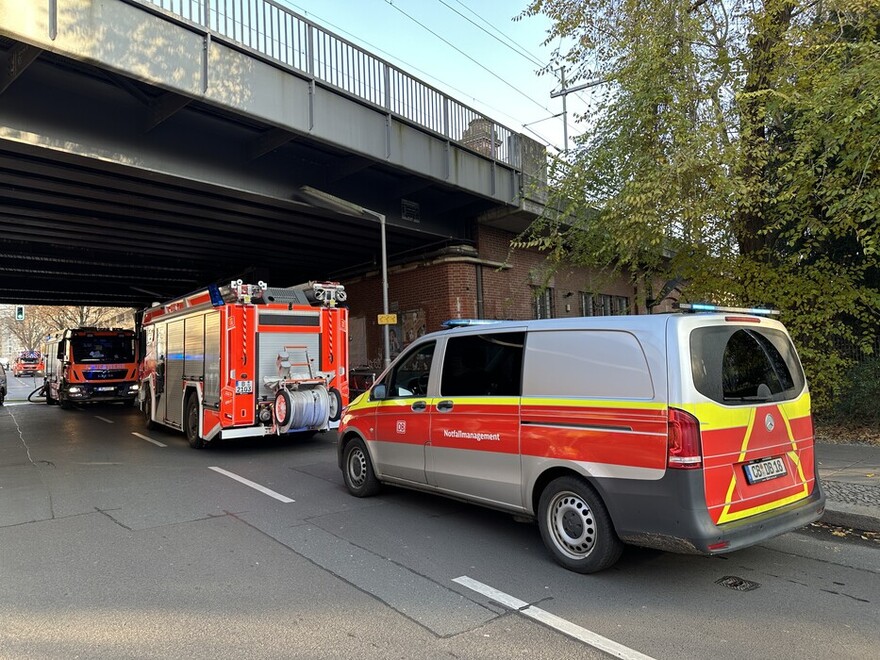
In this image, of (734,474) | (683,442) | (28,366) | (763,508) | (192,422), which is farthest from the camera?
(28,366)

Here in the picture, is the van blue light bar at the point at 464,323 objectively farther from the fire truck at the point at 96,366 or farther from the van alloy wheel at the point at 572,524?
the fire truck at the point at 96,366

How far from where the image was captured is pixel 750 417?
4195mm

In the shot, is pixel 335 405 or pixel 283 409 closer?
pixel 283 409

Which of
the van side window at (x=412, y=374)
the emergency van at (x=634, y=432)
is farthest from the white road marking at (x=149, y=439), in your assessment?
the emergency van at (x=634, y=432)

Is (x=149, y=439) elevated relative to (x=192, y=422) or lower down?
lower down

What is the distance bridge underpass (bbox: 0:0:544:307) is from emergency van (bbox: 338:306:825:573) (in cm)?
692

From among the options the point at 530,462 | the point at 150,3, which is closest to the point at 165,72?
the point at 150,3

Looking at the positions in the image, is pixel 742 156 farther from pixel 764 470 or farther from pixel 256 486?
pixel 256 486

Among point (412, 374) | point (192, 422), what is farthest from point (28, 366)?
point (412, 374)

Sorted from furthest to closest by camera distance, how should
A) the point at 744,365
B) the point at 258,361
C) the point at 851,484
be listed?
the point at 258,361 < the point at 851,484 < the point at 744,365

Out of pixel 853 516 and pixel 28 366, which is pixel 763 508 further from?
pixel 28 366

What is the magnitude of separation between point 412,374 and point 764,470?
330 centimetres

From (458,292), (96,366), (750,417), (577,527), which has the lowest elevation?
(577,527)

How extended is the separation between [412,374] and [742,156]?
5319mm
